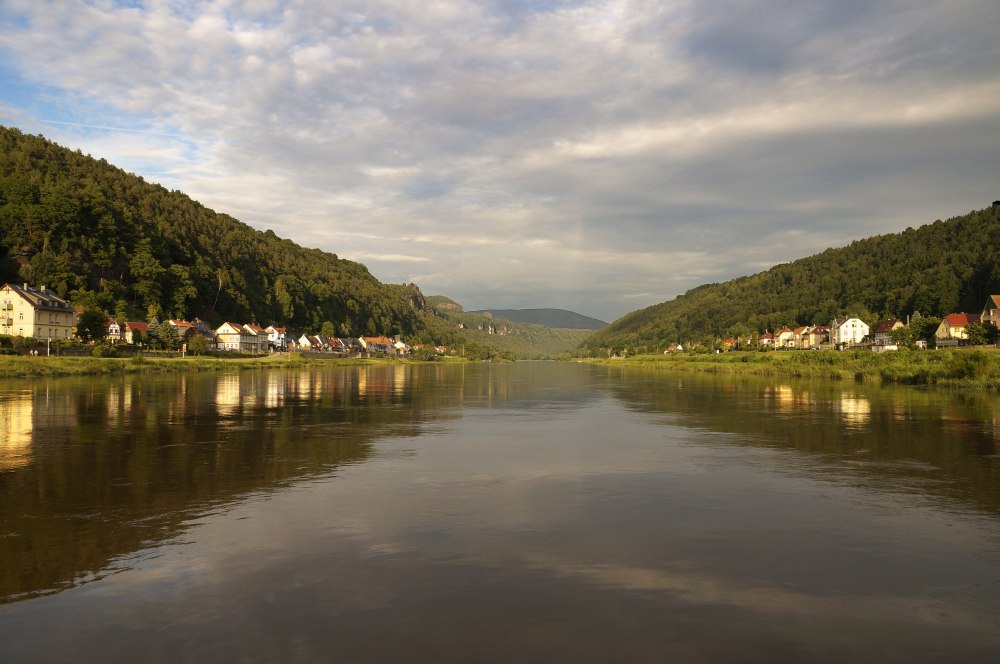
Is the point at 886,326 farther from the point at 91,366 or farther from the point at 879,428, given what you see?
the point at 91,366

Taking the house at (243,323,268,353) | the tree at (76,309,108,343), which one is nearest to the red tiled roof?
the house at (243,323,268,353)

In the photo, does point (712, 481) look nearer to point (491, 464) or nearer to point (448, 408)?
point (491, 464)

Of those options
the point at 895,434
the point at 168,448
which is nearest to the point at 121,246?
the point at 168,448

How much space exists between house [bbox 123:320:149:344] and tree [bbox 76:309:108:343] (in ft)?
46.2

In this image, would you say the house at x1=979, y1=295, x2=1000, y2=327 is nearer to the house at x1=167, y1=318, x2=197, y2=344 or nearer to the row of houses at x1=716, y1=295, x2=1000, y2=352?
the row of houses at x1=716, y1=295, x2=1000, y2=352

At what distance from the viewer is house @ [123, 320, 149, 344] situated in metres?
125

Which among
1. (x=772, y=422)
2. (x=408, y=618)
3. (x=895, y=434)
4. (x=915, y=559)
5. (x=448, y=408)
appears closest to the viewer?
(x=408, y=618)

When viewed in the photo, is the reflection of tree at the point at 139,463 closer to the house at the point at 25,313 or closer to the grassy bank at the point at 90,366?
the grassy bank at the point at 90,366

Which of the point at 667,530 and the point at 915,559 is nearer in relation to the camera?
the point at 915,559

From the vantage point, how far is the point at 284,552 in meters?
12.1

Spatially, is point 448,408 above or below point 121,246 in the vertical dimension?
below

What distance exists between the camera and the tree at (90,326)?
347ft

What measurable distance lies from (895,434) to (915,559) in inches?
797

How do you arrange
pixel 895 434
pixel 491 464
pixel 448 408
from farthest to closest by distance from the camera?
pixel 448 408 → pixel 895 434 → pixel 491 464
